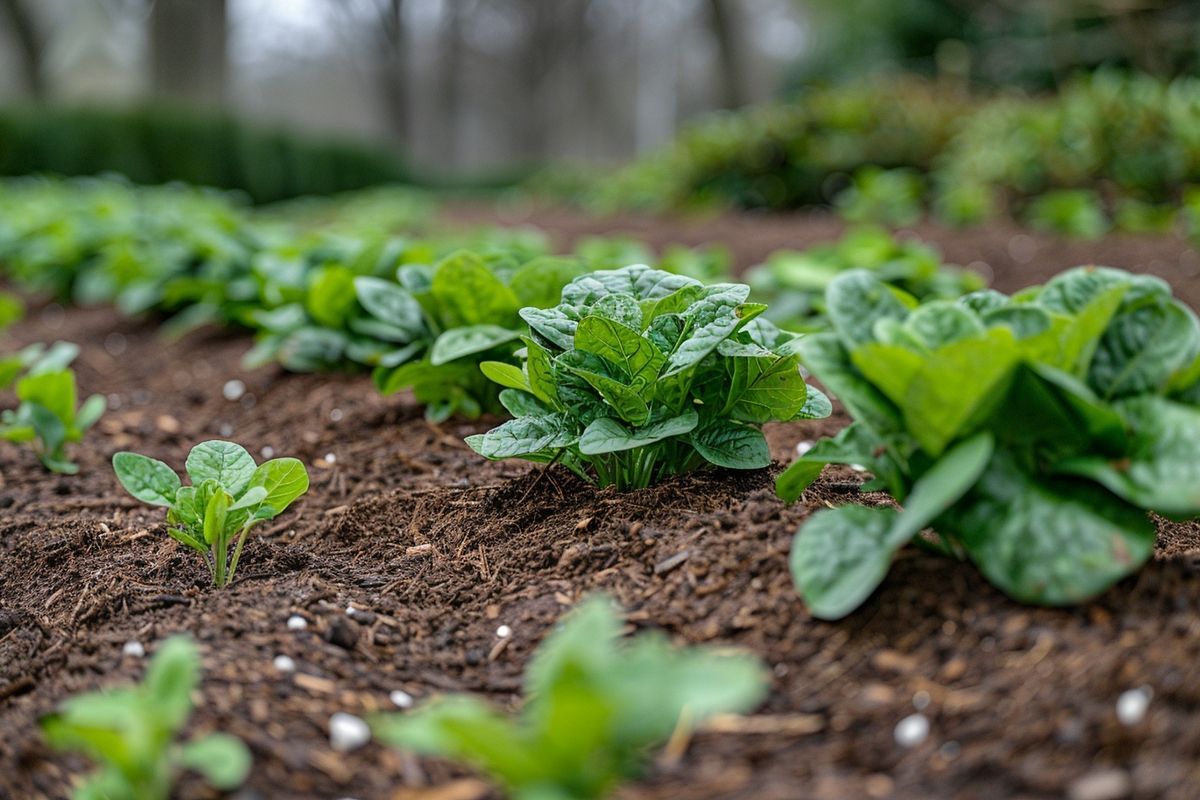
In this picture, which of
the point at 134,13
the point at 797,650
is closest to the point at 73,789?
the point at 797,650

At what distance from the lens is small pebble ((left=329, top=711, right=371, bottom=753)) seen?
4.03ft

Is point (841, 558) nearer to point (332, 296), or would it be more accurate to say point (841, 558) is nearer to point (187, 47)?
point (332, 296)

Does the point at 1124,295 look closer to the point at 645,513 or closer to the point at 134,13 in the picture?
the point at 645,513

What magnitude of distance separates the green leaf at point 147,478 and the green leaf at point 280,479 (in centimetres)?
17

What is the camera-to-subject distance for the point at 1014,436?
4.51 feet

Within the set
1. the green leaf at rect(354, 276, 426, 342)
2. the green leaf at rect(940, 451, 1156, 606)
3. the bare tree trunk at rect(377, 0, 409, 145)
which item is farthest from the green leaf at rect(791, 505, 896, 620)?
the bare tree trunk at rect(377, 0, 409, 145)

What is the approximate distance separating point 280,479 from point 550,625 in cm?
53

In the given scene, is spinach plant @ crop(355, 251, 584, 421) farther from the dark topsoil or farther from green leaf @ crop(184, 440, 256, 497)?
green leaf @ crop(184, 440, 256, 497)

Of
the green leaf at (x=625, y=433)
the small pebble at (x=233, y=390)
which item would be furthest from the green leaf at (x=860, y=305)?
the small pebble at (x=233, y=390)

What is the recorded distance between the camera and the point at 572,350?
171cm

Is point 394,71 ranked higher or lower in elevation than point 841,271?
lower

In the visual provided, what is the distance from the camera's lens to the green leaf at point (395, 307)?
2.46 meters

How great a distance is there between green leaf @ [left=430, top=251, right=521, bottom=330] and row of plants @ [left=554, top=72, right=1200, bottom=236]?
13.0ft

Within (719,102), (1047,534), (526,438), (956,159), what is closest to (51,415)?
(526,438)
